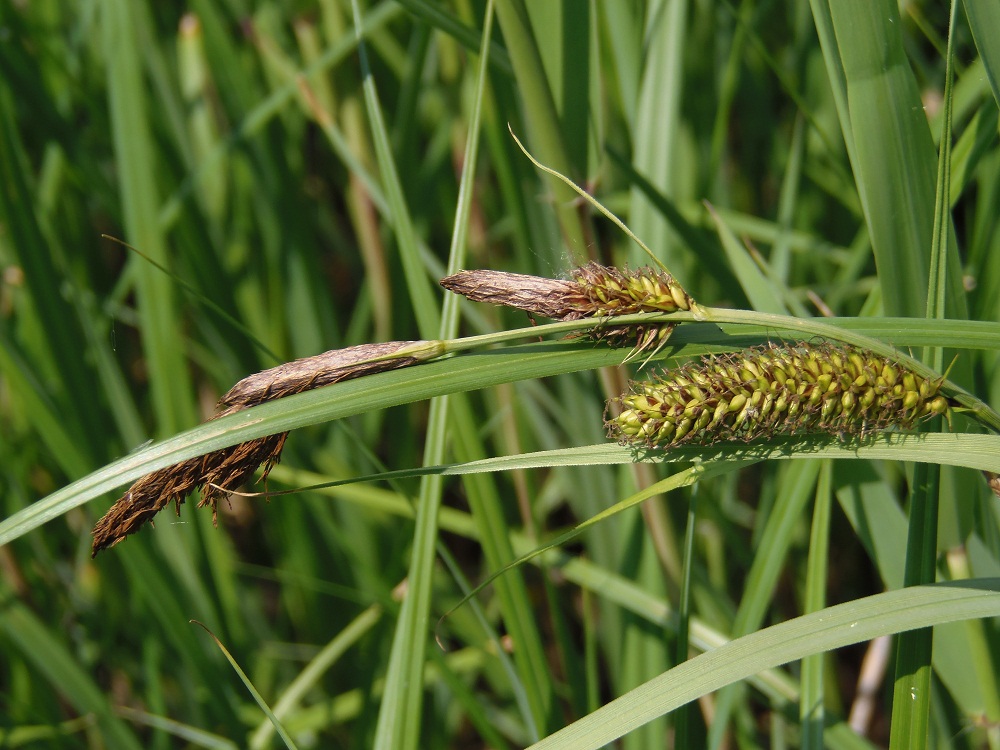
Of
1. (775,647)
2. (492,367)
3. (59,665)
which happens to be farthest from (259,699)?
(59,665)

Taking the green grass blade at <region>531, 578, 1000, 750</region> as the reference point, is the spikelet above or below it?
above

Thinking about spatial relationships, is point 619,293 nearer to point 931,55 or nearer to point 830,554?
point 830,554

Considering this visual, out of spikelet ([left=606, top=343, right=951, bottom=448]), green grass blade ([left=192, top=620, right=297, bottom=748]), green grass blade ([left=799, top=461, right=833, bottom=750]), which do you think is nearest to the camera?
spikelet ([left=606, top=343, right=951, bottom=448])

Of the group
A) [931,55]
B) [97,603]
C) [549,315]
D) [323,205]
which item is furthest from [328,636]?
[931,55]

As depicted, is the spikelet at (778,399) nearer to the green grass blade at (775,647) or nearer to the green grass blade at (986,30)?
the green grass blade at (775,647)

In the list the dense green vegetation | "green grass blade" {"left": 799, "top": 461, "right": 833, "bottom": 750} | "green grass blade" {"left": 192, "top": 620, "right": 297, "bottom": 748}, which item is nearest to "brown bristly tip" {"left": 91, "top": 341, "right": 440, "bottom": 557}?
the dense green vegetation

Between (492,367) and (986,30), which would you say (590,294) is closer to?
(492,367)

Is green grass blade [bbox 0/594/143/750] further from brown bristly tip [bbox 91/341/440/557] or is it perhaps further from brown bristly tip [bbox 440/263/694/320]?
brown bristly tip [bbox 440/263/694/320]
